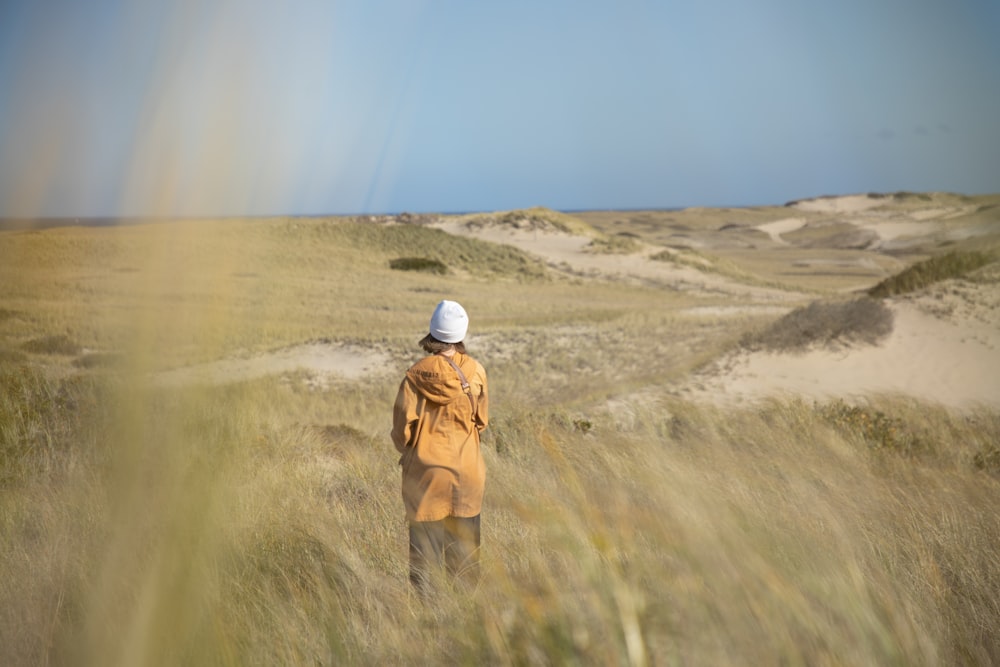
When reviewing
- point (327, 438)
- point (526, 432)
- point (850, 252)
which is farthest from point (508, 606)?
point (850, 252)

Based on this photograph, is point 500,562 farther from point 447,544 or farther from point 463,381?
point 463,381

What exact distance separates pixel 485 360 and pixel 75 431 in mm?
11640

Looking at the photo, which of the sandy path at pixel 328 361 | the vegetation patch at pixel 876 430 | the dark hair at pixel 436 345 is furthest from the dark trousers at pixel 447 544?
the sandy path at pixel 328 361

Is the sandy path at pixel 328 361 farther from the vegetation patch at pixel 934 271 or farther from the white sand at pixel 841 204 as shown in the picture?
the white sand at pixel 841 204

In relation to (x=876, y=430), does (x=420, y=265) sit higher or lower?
higher

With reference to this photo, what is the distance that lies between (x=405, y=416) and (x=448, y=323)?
44cm

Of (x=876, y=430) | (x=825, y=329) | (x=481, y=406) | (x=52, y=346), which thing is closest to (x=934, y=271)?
(x=825, y=329)

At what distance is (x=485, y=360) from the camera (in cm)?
1692

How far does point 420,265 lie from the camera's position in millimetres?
41750

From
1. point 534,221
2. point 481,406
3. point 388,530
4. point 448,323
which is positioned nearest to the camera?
point 448,323

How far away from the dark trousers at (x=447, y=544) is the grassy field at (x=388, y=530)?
0.29ft

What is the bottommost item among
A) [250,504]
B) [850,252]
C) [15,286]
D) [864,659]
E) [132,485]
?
[250,504]

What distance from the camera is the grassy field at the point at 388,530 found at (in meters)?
1.46

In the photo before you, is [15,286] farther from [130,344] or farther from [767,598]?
[767,598]
